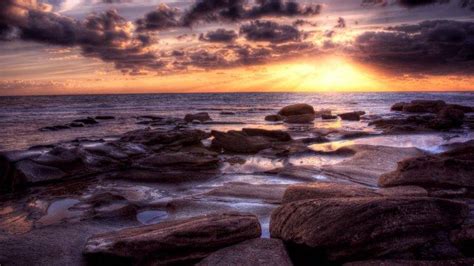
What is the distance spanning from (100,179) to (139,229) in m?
4.94

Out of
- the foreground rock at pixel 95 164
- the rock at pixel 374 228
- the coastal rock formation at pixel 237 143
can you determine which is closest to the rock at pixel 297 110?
the coastal rock formation at pixel 237 143

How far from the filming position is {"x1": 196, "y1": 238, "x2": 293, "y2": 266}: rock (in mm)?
3996

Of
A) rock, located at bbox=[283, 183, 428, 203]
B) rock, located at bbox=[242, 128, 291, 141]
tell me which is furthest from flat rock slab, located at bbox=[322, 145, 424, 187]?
rock, located at bbox=[242, 128, 291, 141]

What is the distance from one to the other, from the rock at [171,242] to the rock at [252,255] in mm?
149

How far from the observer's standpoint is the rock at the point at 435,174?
6.79m

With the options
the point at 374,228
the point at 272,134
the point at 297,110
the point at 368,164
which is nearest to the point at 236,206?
the point at 374,228

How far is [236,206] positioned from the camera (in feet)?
22.3

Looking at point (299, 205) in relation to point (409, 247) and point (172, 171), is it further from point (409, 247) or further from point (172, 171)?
point (172, 171)

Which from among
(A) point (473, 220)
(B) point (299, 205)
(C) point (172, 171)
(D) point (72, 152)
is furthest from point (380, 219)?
(D) point (72, 152)

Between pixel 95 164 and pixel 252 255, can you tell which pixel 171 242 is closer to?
pixel 252 255

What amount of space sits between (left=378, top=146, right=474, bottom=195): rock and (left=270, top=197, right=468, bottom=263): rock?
2.49 metres

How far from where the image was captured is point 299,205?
4.70 meters

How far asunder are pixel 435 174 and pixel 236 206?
3.87m

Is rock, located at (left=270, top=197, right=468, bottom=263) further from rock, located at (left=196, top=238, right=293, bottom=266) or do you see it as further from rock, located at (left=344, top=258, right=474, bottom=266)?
rock, located at (left=196, top=238, right=293, bottom=266)
